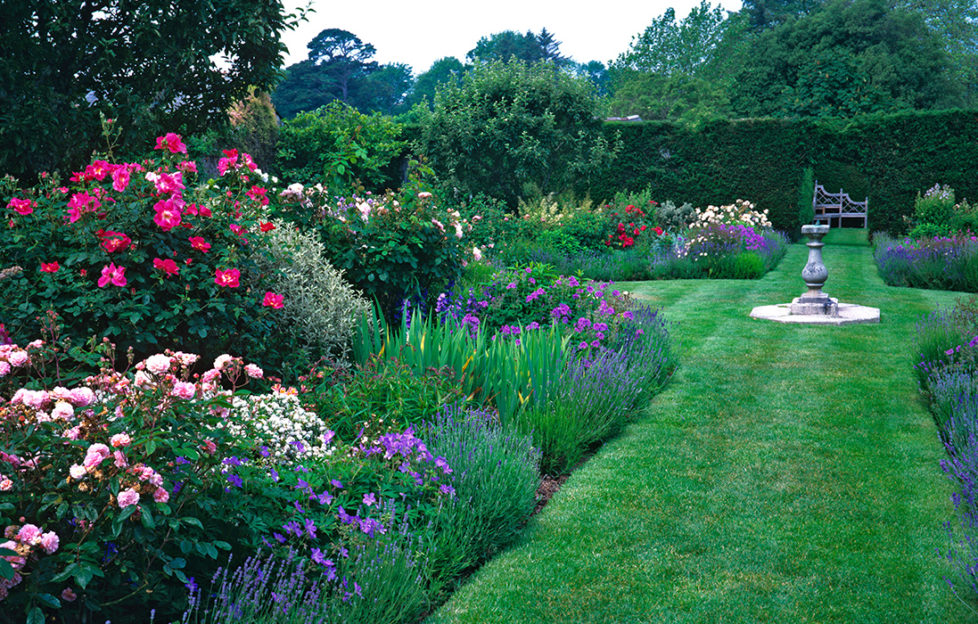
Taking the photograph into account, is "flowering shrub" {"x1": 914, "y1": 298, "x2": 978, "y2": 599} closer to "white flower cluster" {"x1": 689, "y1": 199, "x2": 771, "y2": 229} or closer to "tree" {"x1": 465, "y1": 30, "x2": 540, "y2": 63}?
"white flower cluster" {"x1": 689, "y1": 199, "x2": 771, "y2": 229}

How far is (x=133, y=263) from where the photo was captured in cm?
422

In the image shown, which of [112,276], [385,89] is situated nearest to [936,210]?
[112,276]

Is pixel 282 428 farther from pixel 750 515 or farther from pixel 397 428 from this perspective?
pixel 750 515

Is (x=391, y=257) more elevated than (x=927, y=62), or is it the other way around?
(x=927, y=62)

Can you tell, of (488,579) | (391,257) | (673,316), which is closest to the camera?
(488,579)

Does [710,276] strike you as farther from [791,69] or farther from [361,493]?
[791,69]

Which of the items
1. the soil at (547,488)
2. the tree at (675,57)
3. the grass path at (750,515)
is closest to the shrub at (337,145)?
the grass path at (750,515)

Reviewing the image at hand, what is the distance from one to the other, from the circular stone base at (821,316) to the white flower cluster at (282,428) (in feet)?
20.9

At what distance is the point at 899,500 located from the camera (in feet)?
13.6

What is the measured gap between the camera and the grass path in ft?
10.4

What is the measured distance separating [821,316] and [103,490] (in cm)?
819

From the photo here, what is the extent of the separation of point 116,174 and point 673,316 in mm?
6560

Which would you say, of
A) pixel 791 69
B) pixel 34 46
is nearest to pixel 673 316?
pixel 34 46

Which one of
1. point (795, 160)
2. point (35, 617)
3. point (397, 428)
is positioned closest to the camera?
point (35, 617)
